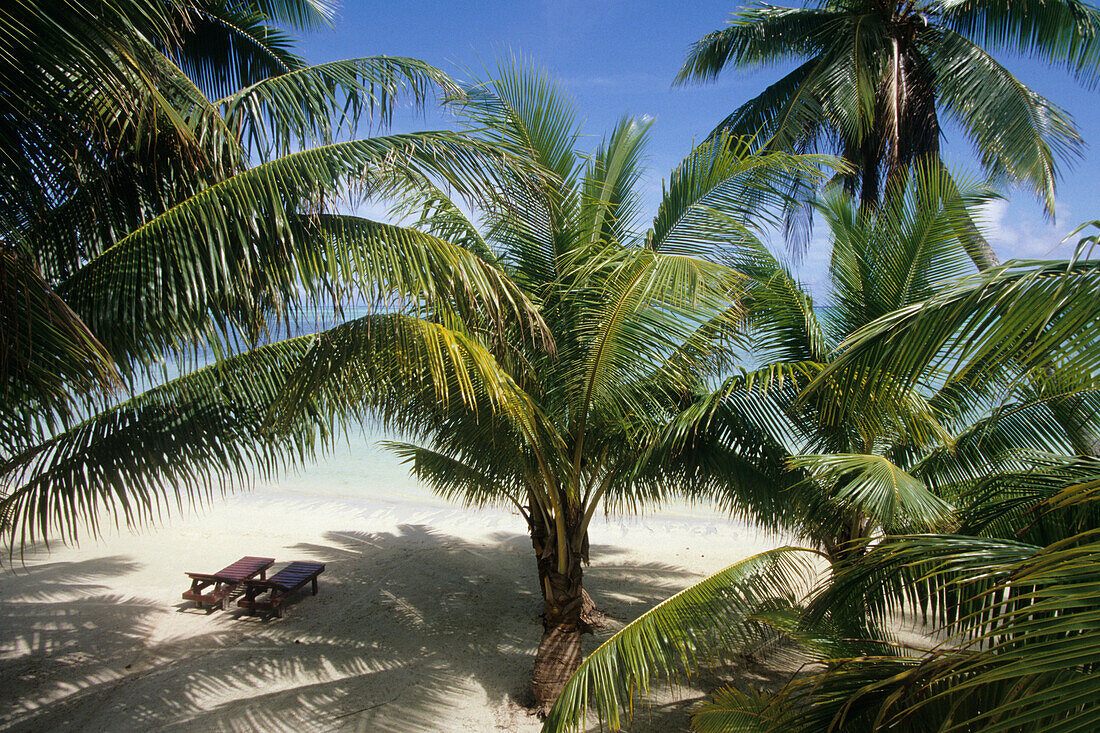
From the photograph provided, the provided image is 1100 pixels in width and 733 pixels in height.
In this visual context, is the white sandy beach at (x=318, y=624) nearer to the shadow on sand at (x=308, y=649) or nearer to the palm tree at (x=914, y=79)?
the shadow on sand at (x=308, y=649)

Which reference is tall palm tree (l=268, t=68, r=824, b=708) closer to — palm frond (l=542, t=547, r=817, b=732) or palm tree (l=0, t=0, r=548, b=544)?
palm tree (l=0, t=0, r=548, b=544)

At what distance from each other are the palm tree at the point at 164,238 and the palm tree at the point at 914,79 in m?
5.88

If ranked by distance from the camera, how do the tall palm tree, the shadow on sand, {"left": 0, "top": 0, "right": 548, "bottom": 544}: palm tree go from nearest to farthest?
{"left": 0, "top": 0, "right": 548, "bottom": 544}: palm tree < the tall palm tree < the shadow on sand

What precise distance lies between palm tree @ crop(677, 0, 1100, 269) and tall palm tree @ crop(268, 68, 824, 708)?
379 cm

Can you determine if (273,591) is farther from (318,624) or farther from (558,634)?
(558,634)

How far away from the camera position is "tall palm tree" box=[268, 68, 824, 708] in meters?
4.19

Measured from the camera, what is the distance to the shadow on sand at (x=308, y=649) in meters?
4.74

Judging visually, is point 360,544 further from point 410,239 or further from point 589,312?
point 410,239

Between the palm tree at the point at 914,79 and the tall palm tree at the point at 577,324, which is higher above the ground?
the palm tree at the point at 914,79

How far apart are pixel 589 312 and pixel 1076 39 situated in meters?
7.59

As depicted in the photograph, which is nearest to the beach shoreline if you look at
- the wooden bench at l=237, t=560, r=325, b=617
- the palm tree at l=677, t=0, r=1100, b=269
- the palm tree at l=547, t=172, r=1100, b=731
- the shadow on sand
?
the shadow on sand

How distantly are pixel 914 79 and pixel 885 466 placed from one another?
7556 millimetres

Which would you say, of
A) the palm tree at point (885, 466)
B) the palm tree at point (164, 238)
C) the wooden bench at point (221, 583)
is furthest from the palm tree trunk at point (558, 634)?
the wooden bench at point (221, 583)

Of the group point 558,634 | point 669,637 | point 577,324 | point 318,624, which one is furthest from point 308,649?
point 669,637
